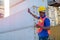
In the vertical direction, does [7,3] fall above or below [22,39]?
above

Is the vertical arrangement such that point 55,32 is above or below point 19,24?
below

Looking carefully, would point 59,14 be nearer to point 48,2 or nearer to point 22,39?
point 48,2

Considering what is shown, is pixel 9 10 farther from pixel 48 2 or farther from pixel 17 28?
pixel 48 2

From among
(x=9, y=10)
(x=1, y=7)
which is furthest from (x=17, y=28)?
(x=1, y=7)

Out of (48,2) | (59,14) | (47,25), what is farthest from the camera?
(59,14)

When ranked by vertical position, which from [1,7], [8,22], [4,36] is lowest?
[4,36]

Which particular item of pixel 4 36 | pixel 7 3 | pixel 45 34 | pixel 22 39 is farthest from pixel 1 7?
pixel 45 34

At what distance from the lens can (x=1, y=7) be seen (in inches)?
380

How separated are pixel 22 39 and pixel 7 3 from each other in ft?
6.57

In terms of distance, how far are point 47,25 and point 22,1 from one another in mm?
3387

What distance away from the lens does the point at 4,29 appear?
9.59m

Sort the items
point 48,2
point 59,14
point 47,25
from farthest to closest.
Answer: point 59,14 < point 48,2 < point 47,25

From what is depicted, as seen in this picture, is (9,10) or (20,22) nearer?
(20,22)

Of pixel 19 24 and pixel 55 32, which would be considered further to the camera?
pixel 19 24
